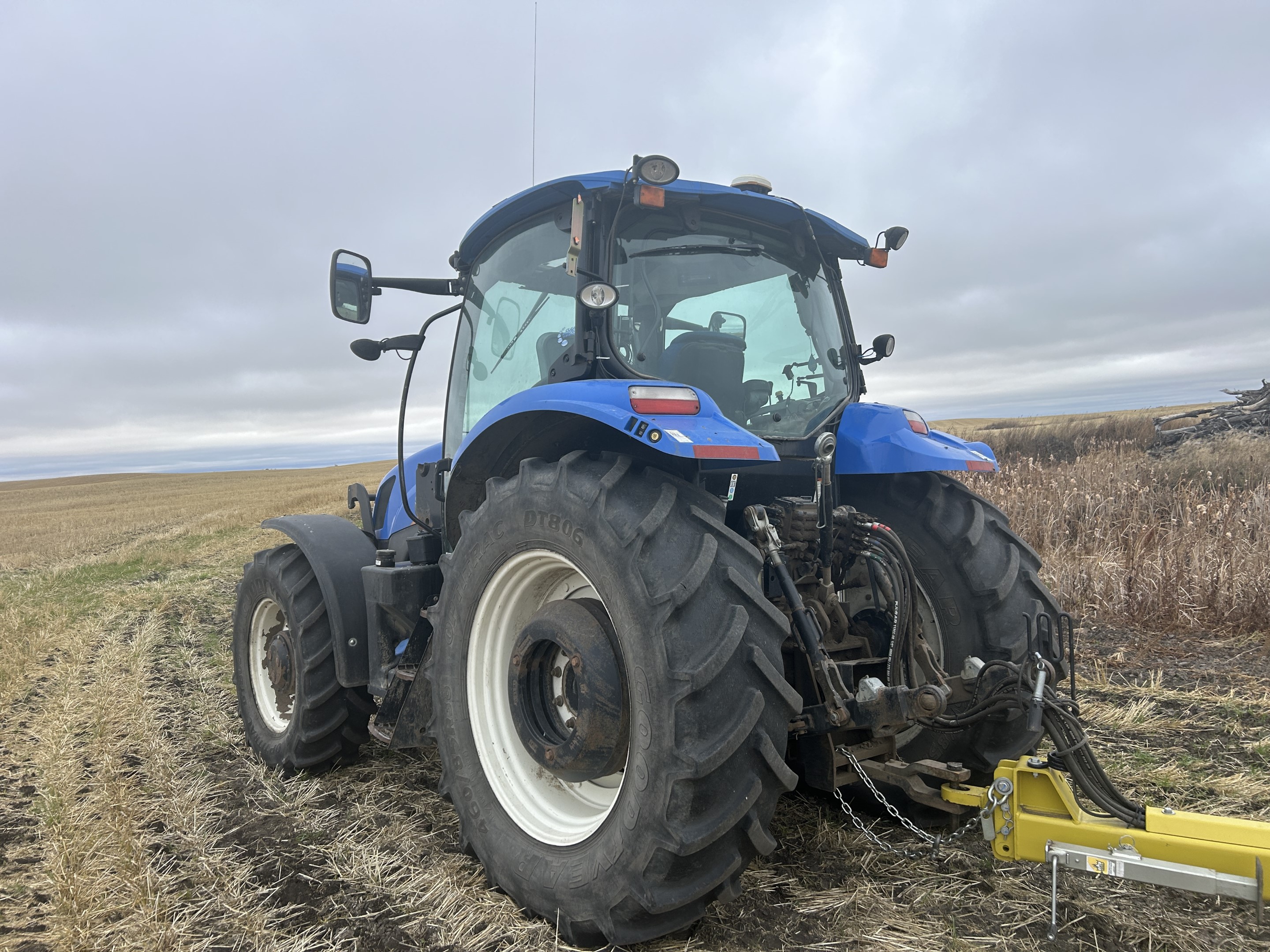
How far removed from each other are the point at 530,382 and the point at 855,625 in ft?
5.19

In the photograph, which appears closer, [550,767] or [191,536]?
[550,767]

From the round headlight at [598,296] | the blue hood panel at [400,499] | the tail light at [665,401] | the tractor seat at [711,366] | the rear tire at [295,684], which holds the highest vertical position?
the round headlight at [598,296]

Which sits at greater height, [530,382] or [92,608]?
[530,382]

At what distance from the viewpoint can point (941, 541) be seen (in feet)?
10.1

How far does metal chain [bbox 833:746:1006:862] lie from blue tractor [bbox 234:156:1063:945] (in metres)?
0.07

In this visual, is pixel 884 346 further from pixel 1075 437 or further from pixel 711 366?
pixel 1075 437

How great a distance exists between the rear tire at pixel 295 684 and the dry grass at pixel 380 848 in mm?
133

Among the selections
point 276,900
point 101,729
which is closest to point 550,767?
point 276,900

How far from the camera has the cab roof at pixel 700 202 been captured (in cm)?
290

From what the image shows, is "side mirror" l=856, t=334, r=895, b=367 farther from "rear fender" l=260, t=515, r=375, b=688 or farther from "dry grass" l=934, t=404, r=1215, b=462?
"dry grass" l=934, t=404, r=1215, b=462

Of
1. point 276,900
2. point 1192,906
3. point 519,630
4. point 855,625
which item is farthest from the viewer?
point 855,625

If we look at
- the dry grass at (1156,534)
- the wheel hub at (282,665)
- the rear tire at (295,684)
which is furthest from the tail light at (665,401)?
the dry grass at (1156,534)

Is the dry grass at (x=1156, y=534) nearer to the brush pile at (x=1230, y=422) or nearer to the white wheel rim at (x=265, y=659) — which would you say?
the brush pile at (x=1230, y=422)

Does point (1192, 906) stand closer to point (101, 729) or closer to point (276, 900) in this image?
point (276, 900)
